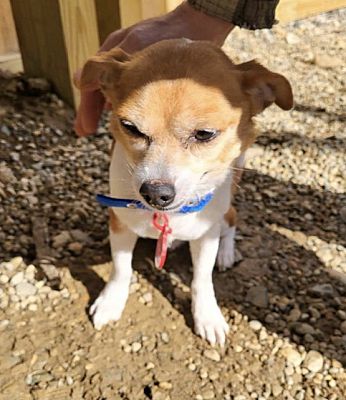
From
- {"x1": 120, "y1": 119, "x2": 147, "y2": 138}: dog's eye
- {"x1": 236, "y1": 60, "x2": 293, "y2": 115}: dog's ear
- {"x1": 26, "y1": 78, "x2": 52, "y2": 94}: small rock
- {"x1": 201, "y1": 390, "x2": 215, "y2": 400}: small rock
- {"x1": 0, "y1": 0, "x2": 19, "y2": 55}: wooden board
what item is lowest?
{"x1": 201, "y1": 390, "x2": 215, "y2": 400}: small rock

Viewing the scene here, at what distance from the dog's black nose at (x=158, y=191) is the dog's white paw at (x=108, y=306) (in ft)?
2.59

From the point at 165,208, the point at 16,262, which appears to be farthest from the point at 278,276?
the point at 16,262

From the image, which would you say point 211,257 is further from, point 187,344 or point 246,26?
point 246,26

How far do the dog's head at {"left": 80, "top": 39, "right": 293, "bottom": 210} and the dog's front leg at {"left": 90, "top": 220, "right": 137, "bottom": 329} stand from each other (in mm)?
485

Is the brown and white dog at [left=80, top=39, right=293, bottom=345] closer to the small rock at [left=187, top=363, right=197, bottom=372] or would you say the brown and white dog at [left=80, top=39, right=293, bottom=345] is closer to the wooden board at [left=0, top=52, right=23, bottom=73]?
the small rock at [left=187, top=363, right=197, bottom=372]

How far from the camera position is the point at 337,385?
7.40 ft

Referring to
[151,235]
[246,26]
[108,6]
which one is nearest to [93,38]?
[108,6]

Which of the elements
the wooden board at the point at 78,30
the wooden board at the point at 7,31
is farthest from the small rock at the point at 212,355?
the wooden board at the point at 7,31

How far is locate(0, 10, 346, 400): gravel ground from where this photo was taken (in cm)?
226

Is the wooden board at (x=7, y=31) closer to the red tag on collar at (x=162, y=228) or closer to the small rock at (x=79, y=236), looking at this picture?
the small rock at (x=79, y=236)

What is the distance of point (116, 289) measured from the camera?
2469 millimetres

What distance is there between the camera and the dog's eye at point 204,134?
181 cm

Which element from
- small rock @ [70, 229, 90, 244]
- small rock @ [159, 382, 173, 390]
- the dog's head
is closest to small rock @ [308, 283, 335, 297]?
small rock @ [159, 382, 173, 390]

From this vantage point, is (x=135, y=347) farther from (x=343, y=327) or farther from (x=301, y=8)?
(x=301, y=8)
